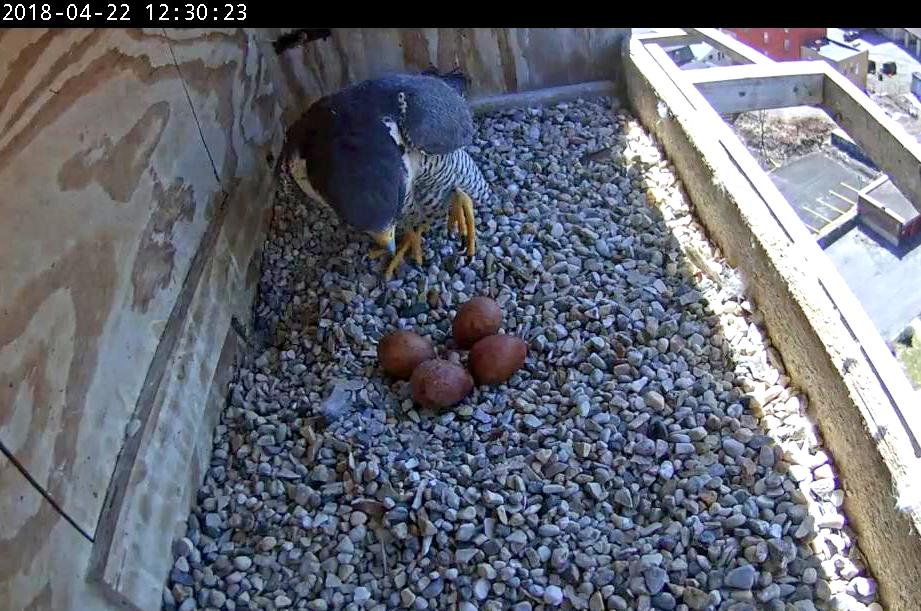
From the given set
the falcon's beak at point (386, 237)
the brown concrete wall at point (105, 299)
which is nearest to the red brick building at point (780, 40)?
the falcon's beak at point (386, 237)

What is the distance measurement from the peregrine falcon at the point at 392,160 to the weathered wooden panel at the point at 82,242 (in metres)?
0.37

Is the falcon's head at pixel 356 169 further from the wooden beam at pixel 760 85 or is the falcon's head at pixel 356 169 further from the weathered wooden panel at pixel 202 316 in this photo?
the wooden beam at pixel 760 85

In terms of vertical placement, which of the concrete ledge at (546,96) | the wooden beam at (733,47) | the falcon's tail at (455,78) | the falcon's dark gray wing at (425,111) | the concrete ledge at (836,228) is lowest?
the concrete ledge at (546,96)

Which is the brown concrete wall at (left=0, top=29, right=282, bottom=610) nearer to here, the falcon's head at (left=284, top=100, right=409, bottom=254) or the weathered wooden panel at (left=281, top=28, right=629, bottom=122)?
the falcon's head at (left=284, top=100, right=409, bottom=254)

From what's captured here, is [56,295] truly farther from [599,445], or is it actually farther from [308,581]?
[599,445]

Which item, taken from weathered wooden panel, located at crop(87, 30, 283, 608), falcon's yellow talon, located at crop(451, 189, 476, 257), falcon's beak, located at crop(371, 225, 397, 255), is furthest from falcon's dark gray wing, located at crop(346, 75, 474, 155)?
weathered wooden panel, located at crop(87, 30, 283, 608)

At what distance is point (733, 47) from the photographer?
9.46 ft

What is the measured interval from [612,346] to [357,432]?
70 cm

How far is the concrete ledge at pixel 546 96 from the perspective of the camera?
3.15 meters

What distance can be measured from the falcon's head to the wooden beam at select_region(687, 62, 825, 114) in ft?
3.85

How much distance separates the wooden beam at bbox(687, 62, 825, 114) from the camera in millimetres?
2604

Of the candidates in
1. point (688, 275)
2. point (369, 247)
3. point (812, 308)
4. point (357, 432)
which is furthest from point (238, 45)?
point (812, 308)

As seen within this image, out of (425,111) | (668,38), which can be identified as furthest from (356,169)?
(668,38)

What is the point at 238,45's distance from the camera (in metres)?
2.55
